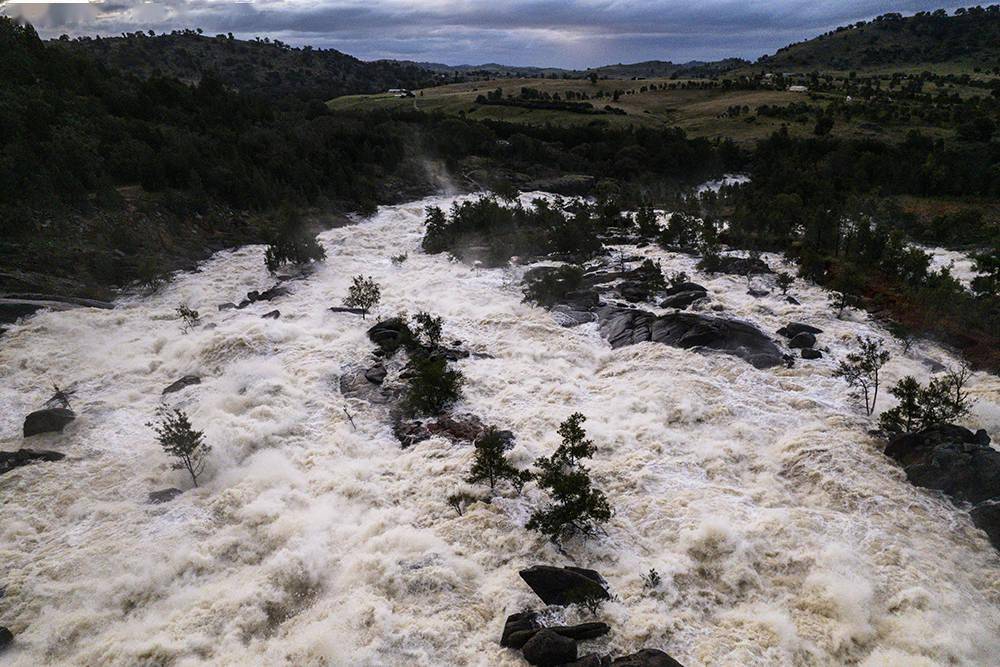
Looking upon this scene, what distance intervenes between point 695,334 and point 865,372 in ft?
19.5

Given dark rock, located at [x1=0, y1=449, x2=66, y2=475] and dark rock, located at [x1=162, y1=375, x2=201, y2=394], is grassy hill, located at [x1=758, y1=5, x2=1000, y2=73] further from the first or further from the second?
dark rock, located at [x1=0, y1=449, x2=66, y2=475]

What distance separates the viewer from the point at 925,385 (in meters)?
18.6

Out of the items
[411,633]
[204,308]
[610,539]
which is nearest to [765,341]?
[610,539]

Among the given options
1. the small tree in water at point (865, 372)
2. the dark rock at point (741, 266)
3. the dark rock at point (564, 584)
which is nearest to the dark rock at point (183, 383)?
the dark rock at point (564, 584)

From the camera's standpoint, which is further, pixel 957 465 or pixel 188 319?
pixel 188 319

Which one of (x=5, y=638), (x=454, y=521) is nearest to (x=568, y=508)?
(x=454, y=521)

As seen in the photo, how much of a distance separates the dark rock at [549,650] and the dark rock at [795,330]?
1730cm

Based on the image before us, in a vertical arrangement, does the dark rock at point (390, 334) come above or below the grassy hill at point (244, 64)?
below

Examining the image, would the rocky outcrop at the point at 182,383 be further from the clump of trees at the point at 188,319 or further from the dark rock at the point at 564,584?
the dark rock at the point at 564,584

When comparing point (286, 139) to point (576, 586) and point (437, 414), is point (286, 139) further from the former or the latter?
point (576, 586)

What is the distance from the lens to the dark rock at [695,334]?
69.7 ft

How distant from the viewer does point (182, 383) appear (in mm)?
20375

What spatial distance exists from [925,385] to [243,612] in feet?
70.6

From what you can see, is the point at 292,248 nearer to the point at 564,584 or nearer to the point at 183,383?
the point at 183,383
